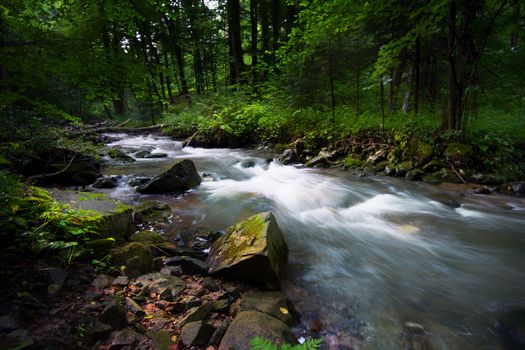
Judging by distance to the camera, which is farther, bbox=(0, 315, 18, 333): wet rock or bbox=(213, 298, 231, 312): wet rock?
bbox=(213, 298, 231, 312): wet rock

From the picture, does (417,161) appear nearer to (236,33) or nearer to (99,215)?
(99,215)

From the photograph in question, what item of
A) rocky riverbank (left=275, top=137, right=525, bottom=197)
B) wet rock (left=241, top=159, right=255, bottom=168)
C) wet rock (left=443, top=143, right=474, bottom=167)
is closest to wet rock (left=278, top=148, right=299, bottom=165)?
rocky riverbank (left=275, top=137, right=525, bottom=197)

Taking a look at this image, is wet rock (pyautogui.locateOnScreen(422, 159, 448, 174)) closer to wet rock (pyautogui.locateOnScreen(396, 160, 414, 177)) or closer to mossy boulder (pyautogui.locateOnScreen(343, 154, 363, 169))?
wet rock (pyautogui.locateOnScreen(396, 160, 414, 177))

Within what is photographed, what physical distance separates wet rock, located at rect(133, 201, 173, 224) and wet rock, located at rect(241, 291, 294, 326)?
2725 millimetres

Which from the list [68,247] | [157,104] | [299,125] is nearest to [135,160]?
[299,125]

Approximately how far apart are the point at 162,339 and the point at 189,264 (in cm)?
130

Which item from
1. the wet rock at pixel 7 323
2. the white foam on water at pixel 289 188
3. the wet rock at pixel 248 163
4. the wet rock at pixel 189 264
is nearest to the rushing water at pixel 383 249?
the white foam on water at pixel 289 188

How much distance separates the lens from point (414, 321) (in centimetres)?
300

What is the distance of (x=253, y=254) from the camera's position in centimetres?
328

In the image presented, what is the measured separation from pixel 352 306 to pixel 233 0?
17.4 m

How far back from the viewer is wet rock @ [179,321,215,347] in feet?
7.80

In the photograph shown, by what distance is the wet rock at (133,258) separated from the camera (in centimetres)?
332

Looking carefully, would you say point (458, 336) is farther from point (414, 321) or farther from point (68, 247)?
point (68, 247)

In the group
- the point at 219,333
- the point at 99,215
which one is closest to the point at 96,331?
the point at 219,333
